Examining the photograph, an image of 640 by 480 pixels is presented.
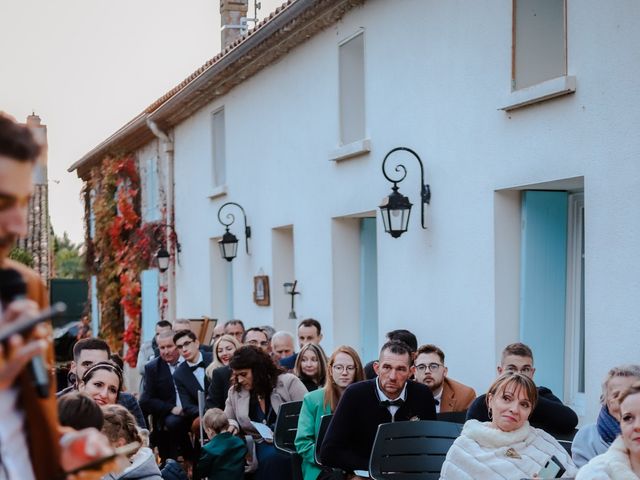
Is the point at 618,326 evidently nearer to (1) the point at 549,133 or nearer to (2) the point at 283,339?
(1) the point at 549,133

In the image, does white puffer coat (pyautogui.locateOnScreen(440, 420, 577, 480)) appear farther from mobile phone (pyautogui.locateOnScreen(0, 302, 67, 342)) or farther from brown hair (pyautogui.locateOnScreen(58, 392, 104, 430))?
mobile phone (pyautogui.locateOnScreen(0, 302, 67, 342))

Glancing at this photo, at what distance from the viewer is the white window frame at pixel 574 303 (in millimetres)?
8109

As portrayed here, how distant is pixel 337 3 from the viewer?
1143 centimetres

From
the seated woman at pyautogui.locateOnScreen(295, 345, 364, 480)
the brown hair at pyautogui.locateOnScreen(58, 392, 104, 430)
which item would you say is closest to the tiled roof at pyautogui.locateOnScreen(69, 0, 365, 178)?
the seated woman at pyautogui.locateOnScreen(295, 345, 364, 480)

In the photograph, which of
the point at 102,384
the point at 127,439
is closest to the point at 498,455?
the point at 127,439

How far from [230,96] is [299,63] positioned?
3.29 metres

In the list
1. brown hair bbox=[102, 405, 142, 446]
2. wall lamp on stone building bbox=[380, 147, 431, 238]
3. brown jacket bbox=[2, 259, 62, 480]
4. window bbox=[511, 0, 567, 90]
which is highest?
window bbox=[511, 0, 567, 90]

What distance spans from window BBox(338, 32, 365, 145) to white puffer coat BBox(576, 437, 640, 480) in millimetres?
7739

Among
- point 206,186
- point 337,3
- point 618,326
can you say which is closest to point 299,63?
point 337,3

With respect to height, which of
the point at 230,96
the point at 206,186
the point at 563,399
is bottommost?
the point at 563,399

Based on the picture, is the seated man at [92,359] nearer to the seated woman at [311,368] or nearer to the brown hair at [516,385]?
the seated woman at [311,368]

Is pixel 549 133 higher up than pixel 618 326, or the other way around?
pixel 549 133

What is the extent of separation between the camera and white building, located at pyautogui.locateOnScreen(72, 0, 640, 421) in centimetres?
714

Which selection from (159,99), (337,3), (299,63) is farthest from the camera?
(159,99)
